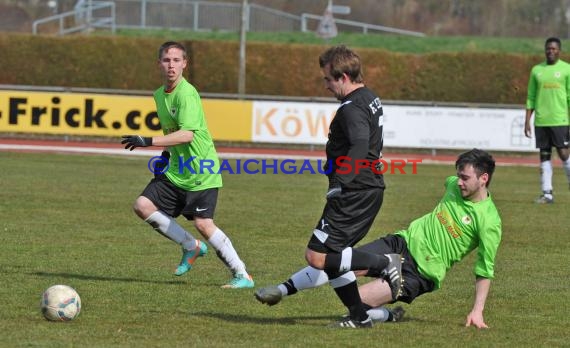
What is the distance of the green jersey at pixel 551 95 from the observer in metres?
16.3

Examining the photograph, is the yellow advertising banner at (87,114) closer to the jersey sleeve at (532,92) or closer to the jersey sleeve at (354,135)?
the jersey sleeve at (532,92)

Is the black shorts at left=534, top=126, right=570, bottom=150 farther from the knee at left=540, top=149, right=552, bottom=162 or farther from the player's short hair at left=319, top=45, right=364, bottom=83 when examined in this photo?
the player's short hair at left=319, top=45, right=364, bottom=83

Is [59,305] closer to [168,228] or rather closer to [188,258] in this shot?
[168,228]

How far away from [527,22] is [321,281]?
150 feet

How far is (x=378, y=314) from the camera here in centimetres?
759

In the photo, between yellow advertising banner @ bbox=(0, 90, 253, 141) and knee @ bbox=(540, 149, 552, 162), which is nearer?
knee @ bbox=(540, 149, 552, 162)

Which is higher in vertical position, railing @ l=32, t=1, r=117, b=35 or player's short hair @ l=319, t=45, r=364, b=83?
railing @ l=32, t=1, r=117, b=35

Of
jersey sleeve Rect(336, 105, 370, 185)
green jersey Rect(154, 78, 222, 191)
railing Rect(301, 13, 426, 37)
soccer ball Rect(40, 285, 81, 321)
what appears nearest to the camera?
jersey sleeve Rect(336, 105, 370, 185)

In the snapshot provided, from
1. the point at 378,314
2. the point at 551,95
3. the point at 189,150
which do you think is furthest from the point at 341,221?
the point at 551,95

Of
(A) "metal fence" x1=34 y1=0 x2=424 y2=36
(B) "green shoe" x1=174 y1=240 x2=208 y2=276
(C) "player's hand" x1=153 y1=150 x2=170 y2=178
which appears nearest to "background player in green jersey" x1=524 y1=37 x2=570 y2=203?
(B) "green shoe" x1=174 y1=240 x2=208 y2=276

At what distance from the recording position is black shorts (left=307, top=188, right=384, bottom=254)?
705 cm

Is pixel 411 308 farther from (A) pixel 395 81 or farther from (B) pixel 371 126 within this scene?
(A) pixel 395 81

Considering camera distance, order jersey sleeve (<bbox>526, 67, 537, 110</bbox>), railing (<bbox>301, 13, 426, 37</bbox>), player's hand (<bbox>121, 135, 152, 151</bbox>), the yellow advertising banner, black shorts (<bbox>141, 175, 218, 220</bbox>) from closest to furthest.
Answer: player's hand (<bbox>121, 135, 152, 151</bbox>) < black shorts (<bbox>141, 175, 218, 220</bbox>) < jersey sleeve (<bbox>526, 67, 537, 110</bbox>) < the yellow advertising banner < railing (<bbox>301, 13, 426, 37</bbox>)

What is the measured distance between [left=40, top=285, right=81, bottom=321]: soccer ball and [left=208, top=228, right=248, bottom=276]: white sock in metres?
1.94
